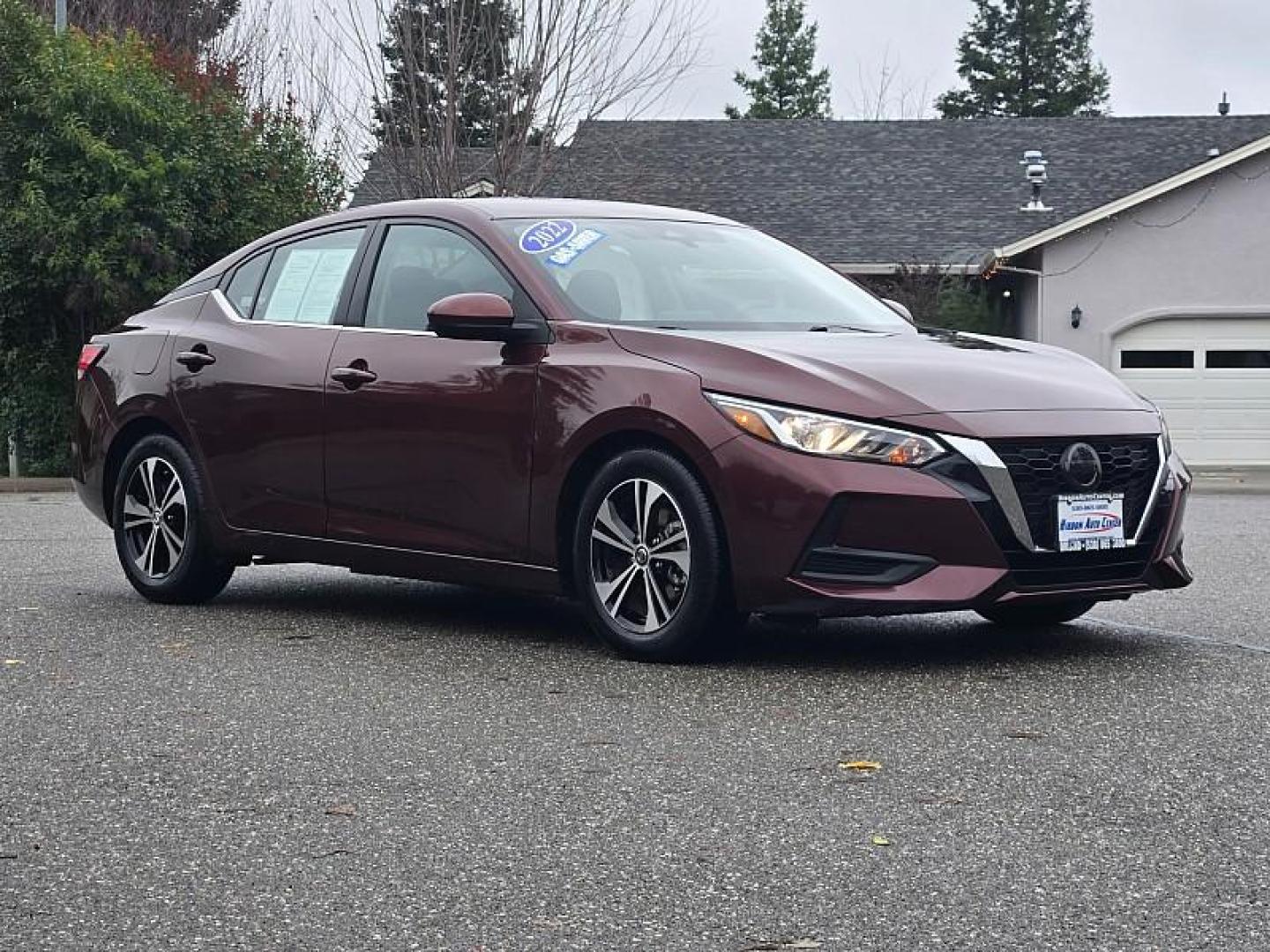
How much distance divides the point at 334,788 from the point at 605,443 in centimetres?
217

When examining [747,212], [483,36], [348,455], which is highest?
[483,36]

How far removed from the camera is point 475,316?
23.4 feet

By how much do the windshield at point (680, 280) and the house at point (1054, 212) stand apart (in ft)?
70.9

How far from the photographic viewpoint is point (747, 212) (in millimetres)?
34406

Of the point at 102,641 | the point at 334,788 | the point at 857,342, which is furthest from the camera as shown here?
the point at 102,641

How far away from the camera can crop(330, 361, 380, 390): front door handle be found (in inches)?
305

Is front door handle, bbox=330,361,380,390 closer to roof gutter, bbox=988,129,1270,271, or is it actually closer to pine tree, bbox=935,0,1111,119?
roof gutter, bbox=988,129,1270,271

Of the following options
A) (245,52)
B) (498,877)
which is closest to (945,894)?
(498,877)

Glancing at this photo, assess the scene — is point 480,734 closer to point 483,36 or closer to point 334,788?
point 334,788

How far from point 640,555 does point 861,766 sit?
1729mm

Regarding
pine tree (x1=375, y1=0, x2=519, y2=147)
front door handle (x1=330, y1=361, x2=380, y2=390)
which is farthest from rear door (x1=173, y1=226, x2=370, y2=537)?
pine tree (x1=375, y1=0, x2=519, y2=147)

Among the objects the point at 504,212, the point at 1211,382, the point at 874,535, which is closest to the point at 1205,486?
the point at 1211,382

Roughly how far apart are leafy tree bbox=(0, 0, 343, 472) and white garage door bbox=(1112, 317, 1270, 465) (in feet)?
41.7

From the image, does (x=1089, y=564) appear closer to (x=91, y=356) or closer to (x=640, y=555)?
(x=640, y=555)
